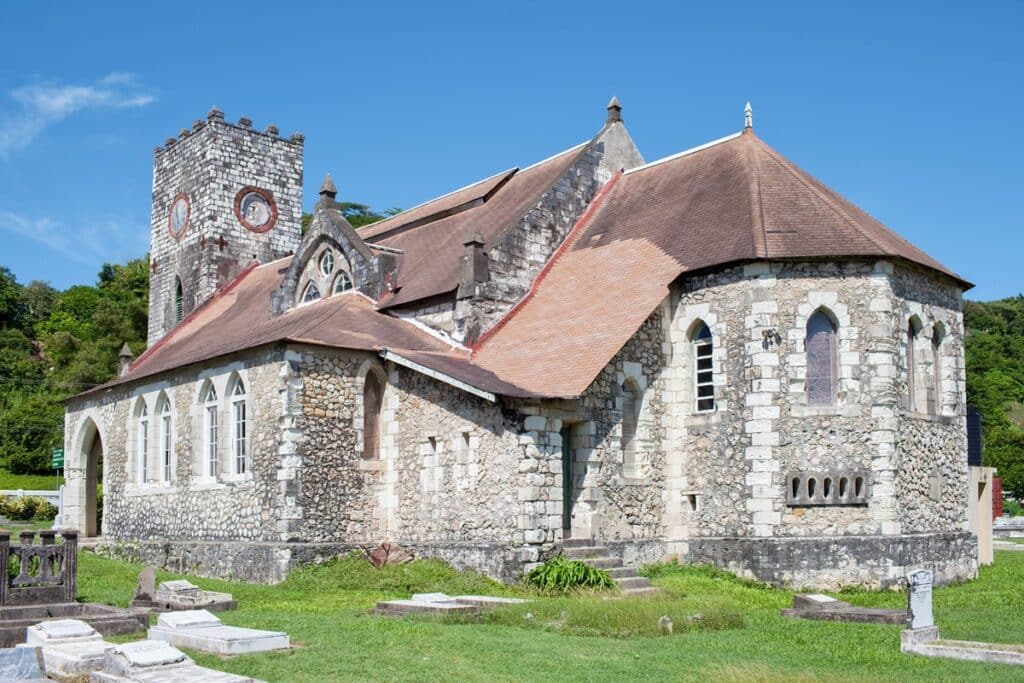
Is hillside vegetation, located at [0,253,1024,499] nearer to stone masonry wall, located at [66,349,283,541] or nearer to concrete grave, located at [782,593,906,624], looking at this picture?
stone masonry wall, located at [66,349,283,541]

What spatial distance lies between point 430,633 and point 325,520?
8.64 meters

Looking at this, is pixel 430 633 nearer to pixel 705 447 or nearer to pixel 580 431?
pixel 580 431

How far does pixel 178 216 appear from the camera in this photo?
132 feet

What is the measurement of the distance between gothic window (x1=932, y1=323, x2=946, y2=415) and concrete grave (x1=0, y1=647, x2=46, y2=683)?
1818 centimetres

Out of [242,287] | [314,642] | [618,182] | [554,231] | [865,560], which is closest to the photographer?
[314,642]

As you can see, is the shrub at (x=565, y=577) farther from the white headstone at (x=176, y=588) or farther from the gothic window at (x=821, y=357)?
the white headstone at (x=176, y=588)

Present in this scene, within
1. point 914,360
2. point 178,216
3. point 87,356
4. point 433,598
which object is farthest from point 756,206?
point 87,356

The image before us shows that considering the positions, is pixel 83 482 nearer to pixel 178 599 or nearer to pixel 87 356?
pixel 178 599

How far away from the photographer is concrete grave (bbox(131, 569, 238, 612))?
653 inches

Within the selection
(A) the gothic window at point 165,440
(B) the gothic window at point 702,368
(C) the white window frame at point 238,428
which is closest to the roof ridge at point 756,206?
(B) the gothic window at point 702,368

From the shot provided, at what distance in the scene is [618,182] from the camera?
91.3 feet

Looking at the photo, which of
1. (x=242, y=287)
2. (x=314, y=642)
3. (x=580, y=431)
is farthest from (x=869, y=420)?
(x=242, y=287)

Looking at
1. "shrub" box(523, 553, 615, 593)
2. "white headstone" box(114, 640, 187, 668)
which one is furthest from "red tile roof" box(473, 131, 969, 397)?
"white headstone" box(114, 640, 187, 668)

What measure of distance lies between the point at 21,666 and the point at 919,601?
9.97 m
